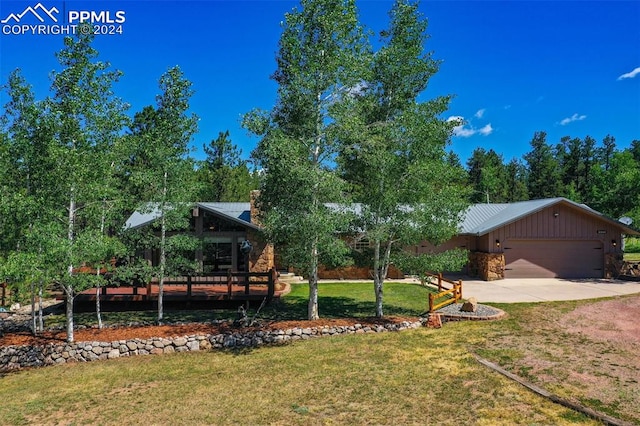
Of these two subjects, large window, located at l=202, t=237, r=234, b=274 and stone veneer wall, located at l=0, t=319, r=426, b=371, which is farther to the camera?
large window, located at l=202, t=237, r=234, b=274

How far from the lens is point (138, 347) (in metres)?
11.2

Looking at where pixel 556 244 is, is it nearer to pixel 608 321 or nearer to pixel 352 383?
pixel 608 321

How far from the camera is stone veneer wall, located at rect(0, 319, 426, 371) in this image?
10.8m

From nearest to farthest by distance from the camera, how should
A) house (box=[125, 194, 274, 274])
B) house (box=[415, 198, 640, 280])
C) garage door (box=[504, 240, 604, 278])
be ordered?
house (box=[125, 194, 274, 274])
house (box=[415, 198, 640, 280])
garage door (box=[504, 240, 604, 278])

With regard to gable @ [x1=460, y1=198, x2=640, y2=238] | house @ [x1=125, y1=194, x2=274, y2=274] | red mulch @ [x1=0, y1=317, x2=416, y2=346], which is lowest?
red mulch @ [x1=0, y1=317, x2=416, y2=346]

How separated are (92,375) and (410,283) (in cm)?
1538

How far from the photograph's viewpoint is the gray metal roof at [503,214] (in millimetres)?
22234

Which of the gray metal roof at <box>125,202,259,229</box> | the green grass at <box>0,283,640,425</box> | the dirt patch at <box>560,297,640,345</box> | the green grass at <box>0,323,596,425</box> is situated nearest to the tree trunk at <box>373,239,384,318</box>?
the green grass at <box>0,283,640,425</box>

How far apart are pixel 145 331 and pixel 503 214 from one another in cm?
2028

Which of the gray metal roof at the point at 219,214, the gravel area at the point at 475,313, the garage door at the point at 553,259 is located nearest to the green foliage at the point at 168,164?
the gray metal roof at the point at 219,214

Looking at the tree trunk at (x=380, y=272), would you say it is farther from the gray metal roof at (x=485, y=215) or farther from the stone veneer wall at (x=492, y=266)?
the stone veneer wall at (x=492, y=266)

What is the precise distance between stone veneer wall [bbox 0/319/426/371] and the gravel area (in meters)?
3.83

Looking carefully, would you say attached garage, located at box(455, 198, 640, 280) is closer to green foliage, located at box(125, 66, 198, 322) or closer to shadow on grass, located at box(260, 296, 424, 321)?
shadow on grass, located at box(260, 296, 424, 321)

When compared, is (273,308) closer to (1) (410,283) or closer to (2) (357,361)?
(2) (357,361)
